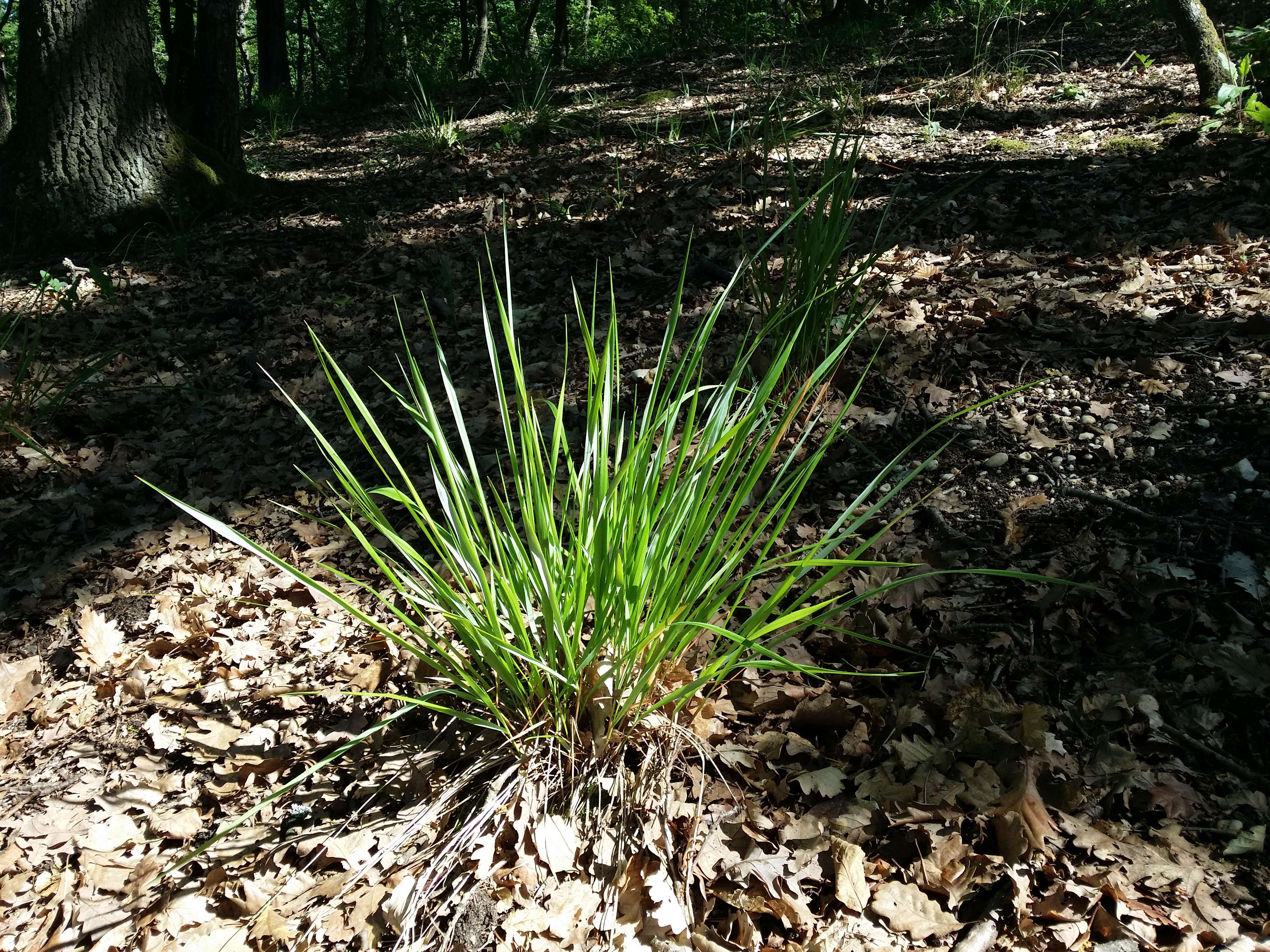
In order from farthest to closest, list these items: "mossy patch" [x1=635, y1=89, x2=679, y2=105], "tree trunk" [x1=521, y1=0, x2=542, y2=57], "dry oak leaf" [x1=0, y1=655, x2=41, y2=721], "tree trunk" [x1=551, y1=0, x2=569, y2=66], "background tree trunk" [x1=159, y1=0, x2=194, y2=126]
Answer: "tree trunk" [x1=521, y1=0, x2=542, y2=57], "tree trunk" [x1=551, y1=0, x2=569, y2=66], "mossy patch" [x1=635, y1=89, x2=679, y2=105], "background tree trunk" [x1=159, y1=0, x2=194, y2=126], "dry oak leaf" [x1=0, y1=655, x2=41, y2=721]

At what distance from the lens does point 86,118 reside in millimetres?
4352

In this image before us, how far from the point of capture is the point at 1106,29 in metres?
6.95

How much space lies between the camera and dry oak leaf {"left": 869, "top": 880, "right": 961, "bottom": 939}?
1.33m

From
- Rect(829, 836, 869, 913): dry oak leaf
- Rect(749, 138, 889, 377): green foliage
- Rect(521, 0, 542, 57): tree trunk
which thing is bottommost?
Rect(829, 836, 869, 913): dry oak leaf

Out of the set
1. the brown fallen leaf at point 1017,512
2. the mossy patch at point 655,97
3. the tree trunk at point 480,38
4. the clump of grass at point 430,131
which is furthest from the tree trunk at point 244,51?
the brown fallen leaf at point 1017,512

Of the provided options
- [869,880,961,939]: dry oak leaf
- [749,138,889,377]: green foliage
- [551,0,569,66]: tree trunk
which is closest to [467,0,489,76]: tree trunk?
[551,0,569,66]: tree trunk

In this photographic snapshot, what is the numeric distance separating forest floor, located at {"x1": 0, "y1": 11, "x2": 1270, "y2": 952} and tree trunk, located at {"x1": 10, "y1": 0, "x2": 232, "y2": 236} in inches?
11.8

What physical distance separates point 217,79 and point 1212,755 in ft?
20.5

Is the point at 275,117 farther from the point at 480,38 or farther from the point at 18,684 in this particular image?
the point at 18,684

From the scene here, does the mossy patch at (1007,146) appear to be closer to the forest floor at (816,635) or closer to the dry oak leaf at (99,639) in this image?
the forest floor at (816,635)

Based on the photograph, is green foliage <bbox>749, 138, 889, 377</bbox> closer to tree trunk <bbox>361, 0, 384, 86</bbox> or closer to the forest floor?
the forest floor

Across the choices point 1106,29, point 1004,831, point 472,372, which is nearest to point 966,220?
point 472,372

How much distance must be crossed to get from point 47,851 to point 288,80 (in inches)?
521

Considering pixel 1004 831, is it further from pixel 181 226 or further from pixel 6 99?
pixel 6 99
